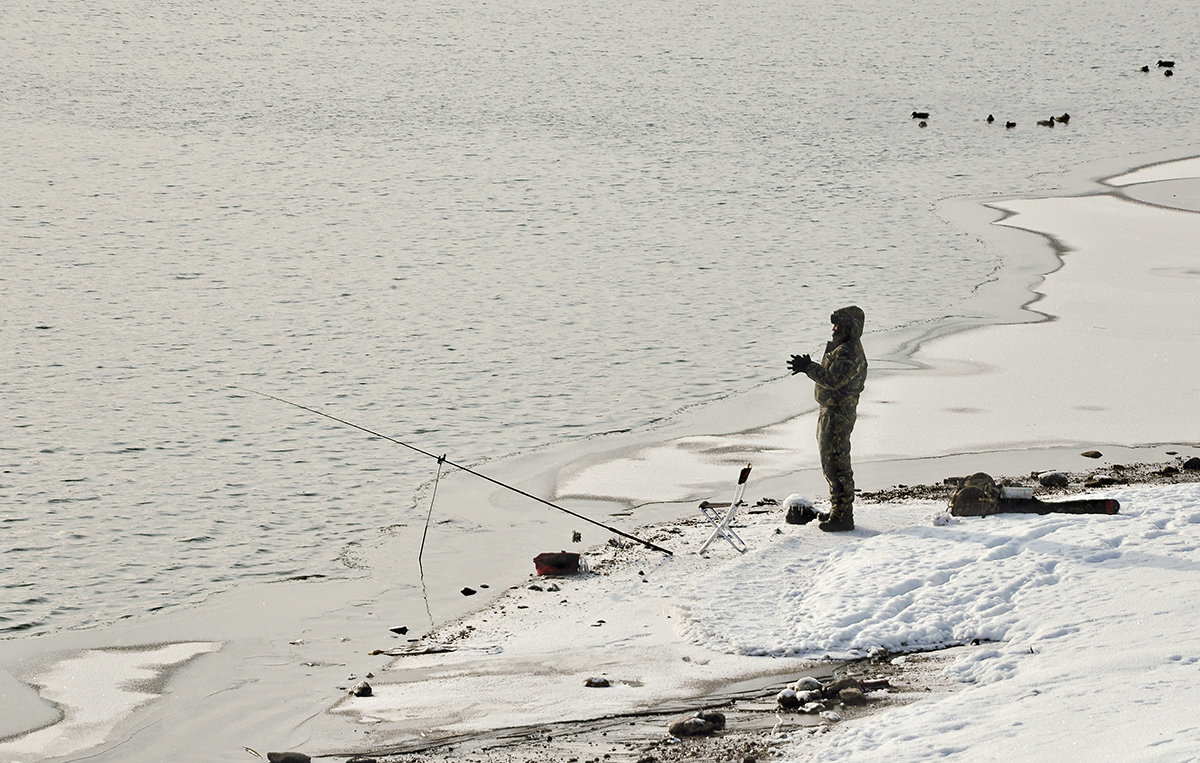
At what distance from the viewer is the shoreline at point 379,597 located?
8805mm

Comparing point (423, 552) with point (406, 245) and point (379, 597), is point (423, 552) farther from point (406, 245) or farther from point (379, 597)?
point (406, 245)

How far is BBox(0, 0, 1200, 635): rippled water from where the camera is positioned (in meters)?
13.0

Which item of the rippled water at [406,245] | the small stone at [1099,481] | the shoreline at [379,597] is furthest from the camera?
the rippled water at [406,245]

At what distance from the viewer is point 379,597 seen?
10.5 m

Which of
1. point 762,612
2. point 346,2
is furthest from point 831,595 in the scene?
point 346,2

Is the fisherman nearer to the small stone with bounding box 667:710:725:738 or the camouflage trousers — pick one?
the camouflage trousers

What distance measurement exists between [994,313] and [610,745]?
12961 millimetres

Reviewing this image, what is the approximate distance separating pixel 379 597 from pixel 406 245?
14318 mm

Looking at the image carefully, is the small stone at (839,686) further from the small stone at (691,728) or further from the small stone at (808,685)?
the small stone at (691,728)

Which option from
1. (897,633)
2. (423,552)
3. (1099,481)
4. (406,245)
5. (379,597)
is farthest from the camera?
(406,245)

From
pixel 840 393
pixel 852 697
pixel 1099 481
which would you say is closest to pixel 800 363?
pixel 840 393

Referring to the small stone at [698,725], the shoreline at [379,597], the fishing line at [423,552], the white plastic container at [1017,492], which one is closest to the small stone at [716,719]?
the small stone at [698,725]

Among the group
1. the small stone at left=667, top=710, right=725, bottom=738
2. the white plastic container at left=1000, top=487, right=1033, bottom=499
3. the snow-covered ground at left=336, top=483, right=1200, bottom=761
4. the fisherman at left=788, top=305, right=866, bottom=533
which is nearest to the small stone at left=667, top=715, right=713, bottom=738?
the small stone at left=667, top=710, right=725, bottom=738

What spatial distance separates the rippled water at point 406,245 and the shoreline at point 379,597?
0.51 m
